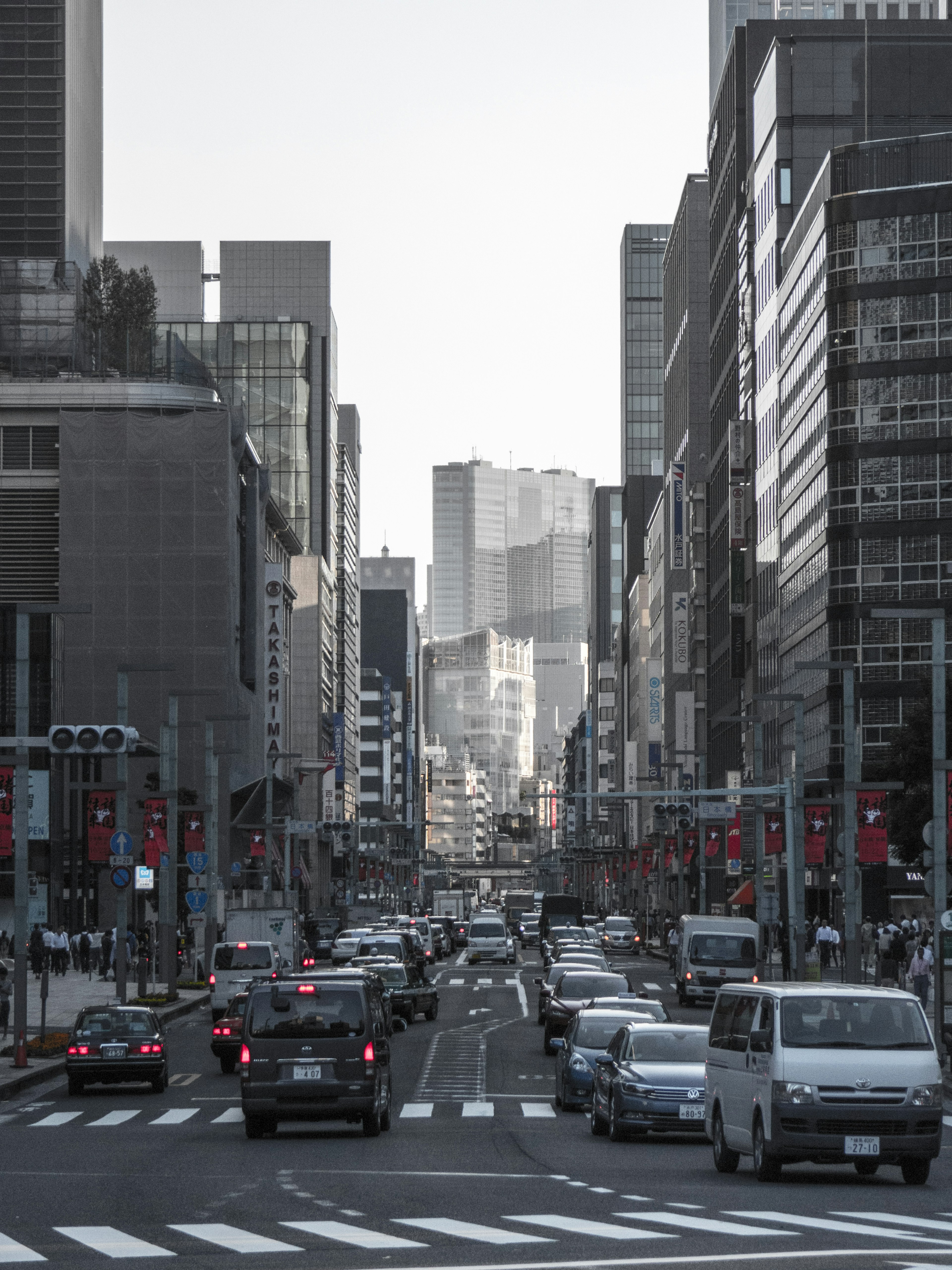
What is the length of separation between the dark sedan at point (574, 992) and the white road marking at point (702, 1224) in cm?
2078

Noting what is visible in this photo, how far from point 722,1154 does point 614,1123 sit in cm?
372

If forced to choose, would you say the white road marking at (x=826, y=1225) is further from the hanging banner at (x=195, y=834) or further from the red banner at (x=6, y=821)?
the hanging banner at (x=195, y=834)

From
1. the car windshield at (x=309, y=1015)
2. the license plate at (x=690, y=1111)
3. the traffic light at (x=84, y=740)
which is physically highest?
the traffic light at (x=84, y=740)

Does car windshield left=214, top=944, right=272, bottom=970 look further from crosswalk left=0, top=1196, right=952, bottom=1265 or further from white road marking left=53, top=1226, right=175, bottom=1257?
white road marking left=53, top=1226, right=175, bottom=1257

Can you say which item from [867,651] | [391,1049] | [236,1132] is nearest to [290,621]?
[867,651]

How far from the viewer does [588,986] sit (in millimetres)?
38812

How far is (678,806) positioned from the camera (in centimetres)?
8112

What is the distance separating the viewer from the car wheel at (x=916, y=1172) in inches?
782

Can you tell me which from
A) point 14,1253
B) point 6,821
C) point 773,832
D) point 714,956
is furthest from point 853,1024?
point 773,832

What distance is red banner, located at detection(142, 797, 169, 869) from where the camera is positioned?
60.2 m

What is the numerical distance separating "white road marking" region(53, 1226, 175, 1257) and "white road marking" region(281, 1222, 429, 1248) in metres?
1.30

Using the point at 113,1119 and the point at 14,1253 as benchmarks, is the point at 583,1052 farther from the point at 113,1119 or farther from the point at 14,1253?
the point at 14,1253

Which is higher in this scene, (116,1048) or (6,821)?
(6,821)

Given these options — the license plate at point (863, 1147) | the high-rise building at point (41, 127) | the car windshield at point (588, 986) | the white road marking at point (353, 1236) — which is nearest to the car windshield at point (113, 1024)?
the car windshield at point (588, 986)
